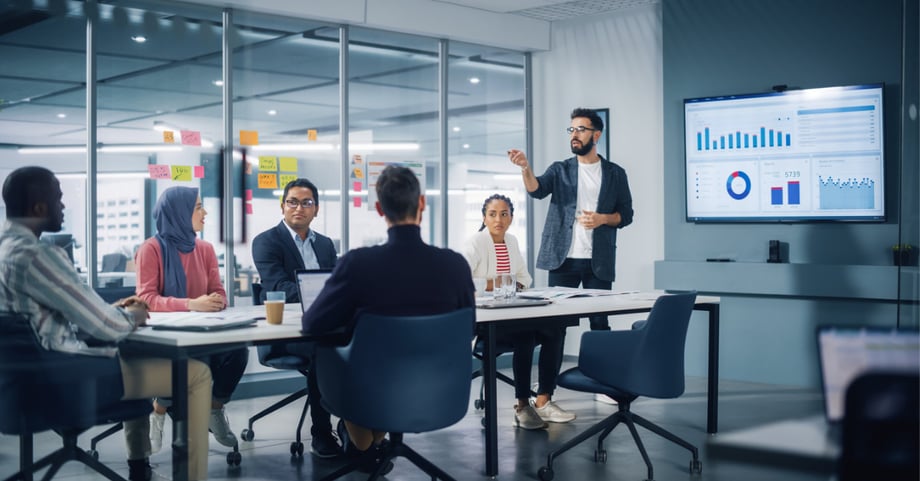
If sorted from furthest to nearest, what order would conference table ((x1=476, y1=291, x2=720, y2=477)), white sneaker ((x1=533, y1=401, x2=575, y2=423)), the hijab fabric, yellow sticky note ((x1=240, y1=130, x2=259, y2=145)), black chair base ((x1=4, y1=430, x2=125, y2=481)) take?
yellow sticky note ((x1=240, y1=130, x2=259, y2=145)), white sneaker ((x1=533, y1=401, x2=575, y2=423)), the hijab fabric, conference table ((x1=476, y1=291, x2=720, y2=477)), black chair base ((x1=4, y1=430, x2=125, y2=481))

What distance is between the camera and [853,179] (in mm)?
5227

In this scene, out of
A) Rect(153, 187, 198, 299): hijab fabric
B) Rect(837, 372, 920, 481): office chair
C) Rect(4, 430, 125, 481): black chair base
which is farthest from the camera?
Rect(153, 187, 198, 299): hijab fabric

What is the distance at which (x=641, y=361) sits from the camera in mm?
3434

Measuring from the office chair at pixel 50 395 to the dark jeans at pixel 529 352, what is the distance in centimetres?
210

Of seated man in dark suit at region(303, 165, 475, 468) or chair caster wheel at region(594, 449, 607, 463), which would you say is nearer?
seated man in dark suit at region(303, 165, 475, 468)

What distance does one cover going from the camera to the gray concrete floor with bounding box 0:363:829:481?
3419 mm

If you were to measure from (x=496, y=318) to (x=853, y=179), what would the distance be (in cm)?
311

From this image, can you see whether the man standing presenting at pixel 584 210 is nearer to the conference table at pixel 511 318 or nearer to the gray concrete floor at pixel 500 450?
the gray concrete floor at pixel 500 450

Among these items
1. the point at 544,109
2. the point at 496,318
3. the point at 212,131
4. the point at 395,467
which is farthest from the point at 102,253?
the point at 544,109

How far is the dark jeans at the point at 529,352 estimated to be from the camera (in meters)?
4.38

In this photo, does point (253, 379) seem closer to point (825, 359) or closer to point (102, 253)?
point (102, 253)

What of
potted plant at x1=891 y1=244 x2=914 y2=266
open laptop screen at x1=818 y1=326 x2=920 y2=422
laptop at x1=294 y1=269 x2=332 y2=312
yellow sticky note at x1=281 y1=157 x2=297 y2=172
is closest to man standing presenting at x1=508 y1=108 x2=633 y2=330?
yellow sticky note at x1=281 y1=157 x2=297 y2=172

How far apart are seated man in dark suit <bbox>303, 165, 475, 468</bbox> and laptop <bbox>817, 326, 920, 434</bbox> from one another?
68.8 inches

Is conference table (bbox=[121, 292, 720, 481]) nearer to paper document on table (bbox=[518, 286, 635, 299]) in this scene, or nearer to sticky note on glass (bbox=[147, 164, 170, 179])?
paper document on table (bbox=[518, 286, 635, 299])
